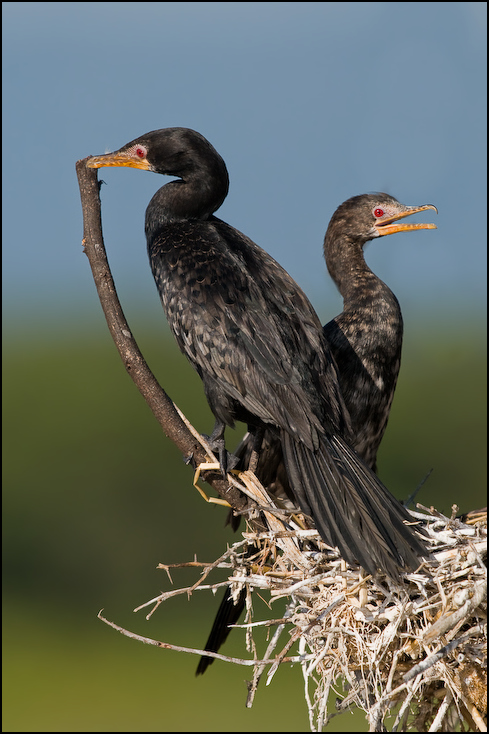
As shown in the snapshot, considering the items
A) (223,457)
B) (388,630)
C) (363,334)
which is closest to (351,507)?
(388,630)

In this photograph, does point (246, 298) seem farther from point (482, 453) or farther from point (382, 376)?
point (482, 453)

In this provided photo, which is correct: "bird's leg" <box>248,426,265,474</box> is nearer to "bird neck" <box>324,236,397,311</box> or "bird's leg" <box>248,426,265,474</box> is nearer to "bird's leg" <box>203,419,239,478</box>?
"bird's leg" <box>203,419,239,478</box>

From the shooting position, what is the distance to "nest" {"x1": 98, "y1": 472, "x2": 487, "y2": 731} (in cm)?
295

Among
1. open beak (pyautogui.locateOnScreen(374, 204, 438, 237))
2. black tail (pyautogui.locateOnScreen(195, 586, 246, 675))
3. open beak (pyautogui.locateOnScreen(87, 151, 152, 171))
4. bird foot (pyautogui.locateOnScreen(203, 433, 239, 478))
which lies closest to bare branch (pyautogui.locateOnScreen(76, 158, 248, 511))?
bird foot (pyautogui.locateOnScreen(203, 433, 239, 478))

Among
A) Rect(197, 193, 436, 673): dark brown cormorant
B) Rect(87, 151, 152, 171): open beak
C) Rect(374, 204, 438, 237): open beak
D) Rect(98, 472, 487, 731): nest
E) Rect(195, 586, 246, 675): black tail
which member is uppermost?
Rect(87, 151, 152, 171): open beak

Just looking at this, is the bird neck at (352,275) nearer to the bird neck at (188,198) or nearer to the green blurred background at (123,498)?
the bird neck at (188,198)

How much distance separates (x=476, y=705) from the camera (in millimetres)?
2982

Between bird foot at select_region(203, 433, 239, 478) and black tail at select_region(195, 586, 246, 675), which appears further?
black tail at select_region(195, 586, 246, 675)

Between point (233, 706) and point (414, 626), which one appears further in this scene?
point (233, 706)

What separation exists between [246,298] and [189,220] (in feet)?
2.18

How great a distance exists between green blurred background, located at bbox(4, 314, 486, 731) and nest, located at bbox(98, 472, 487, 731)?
10477 mm

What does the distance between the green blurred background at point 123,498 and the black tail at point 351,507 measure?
33.7ft

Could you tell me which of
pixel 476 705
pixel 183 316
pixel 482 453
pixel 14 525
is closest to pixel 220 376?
pixel 183 316

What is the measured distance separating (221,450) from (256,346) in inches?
18.1
